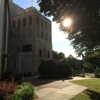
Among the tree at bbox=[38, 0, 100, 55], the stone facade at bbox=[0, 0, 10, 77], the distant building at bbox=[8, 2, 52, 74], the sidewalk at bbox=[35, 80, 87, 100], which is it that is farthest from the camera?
the distant building at bbox=[8, 2, 52, 74]

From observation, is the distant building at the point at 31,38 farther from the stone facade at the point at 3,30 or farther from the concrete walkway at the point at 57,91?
the concrete walkway at the point at 57,91

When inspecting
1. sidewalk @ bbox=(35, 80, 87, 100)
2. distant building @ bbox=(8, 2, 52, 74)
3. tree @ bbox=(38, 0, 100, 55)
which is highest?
distant building @ bbox=(8, 2, 52, 74)

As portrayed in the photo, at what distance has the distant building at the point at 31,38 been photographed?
39.4m

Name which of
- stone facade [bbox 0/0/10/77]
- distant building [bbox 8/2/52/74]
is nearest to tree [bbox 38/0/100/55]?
stone facade [bbox 0/0/10/77]

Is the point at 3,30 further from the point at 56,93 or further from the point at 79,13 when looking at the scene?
the point at 79,13

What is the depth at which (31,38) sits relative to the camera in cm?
4109

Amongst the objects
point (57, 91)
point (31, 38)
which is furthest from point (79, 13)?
point (31, 38)

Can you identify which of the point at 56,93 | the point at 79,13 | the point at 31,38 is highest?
the point at 31,38

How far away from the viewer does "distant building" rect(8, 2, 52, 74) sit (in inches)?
1553

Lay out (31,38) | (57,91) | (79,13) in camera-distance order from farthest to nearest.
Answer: (31,38)
(57,91)
(79,13)

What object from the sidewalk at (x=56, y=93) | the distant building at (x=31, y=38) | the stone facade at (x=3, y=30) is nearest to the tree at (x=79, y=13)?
the sidewalk at (x=56, y=93)

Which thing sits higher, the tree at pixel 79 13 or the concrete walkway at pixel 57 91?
the tree at pixel 79 13

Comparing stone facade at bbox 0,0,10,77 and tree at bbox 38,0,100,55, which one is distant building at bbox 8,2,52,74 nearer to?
stone facade at bbox 0,0,10,77

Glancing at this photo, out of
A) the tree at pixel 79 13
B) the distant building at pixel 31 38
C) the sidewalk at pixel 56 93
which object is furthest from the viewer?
the distant building at pixel 31 38
